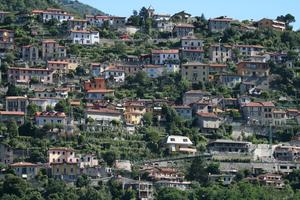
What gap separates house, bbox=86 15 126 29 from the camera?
9850 centimetres

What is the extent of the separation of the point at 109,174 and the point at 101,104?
909 cm

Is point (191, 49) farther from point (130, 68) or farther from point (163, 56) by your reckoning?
point (130, 68)

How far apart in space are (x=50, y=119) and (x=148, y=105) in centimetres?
736

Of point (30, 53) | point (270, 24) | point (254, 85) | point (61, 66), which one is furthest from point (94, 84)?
point (270, 24)

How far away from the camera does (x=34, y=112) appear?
262ft

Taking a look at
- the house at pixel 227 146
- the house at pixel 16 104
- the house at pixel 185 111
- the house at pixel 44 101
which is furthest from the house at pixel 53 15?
the house at pixel 227 146

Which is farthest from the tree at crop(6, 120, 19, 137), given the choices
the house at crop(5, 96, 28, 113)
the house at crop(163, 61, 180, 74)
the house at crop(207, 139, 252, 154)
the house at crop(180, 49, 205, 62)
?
the house at crop(180, 49, 205, 62)

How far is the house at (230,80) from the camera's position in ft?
291

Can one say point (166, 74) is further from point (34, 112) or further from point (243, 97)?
point (34, 112)

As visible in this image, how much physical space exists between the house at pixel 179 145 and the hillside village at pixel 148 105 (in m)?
0.08

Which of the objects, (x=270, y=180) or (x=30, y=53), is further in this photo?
(x=30, y=53)

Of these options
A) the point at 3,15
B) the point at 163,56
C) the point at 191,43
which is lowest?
the point at 163,56

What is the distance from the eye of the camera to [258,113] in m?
83.4

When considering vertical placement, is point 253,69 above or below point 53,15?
below
